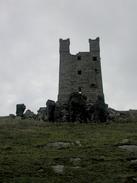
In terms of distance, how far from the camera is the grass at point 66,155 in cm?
2850

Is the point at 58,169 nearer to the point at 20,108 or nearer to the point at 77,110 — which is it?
the point at 77,110

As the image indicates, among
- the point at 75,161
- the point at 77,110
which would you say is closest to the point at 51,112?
the point at 77,110

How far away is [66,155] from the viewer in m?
34.3

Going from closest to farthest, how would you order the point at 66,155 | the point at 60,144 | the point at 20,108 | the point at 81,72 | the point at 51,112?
the point at 66,155, the point at 60,144, the point at 51,112, the point at 20,108, the point at 81,72

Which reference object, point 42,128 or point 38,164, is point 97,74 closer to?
point 42,128

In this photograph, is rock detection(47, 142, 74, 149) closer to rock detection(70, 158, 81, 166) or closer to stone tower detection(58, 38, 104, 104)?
rock detection(70, 158, 81, 166)

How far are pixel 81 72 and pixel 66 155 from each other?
69.9m

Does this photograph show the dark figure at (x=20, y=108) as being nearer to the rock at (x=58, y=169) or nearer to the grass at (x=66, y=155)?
the grass at (x=66, y=155)

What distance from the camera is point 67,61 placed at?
105 metres

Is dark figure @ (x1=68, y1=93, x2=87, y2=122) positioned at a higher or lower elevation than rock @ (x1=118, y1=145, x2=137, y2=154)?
higher

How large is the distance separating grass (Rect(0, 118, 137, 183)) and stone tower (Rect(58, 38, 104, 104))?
158 ft

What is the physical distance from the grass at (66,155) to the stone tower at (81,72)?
48.3 meters

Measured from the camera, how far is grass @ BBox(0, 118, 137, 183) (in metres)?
28.5

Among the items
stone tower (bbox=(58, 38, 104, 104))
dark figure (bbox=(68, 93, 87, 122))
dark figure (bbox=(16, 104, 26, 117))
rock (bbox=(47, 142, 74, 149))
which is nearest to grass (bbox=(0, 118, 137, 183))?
rock (bbox=(47, 142, 74, 149))
